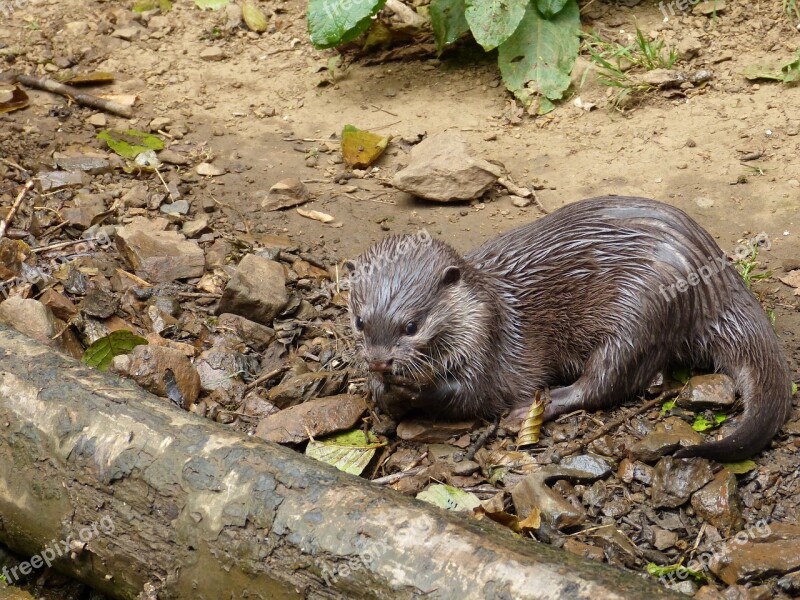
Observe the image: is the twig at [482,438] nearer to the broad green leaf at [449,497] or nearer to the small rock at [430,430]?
the small rock at [430,430]

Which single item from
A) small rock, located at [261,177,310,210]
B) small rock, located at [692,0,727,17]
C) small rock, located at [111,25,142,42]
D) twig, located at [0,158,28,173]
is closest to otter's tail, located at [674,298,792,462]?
small rock, located at [261,177,310,210]

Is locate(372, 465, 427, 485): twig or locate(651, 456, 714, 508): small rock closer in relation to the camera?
locate(651, 456, 714, 508): small rock

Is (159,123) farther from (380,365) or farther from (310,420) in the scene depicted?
(380,365)

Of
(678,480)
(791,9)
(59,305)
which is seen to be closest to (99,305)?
(59,305)

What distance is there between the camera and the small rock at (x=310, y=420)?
10.2 ft

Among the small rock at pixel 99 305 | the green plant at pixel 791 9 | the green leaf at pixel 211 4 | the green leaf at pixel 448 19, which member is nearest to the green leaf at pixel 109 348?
the small rock at pixel 99 305

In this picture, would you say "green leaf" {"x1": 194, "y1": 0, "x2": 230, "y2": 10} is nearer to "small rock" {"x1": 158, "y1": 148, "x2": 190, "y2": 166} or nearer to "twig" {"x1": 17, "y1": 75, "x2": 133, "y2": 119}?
"twig" {"x1": 17, "y1": 75, "x2": 133, "y2": 119}

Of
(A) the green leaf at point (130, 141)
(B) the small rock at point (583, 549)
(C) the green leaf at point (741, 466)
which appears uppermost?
(A) the green leaf at point (130, 141)

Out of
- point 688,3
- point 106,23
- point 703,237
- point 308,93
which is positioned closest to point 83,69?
point 106,23

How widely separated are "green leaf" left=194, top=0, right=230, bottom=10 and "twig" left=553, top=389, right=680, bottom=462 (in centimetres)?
429

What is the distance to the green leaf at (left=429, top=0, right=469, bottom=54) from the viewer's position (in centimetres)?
536

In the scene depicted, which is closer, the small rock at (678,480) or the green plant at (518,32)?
the small rock at (678,480)

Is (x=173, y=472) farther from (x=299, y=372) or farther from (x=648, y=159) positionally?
(x=648, y=159)

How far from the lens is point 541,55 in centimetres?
520
